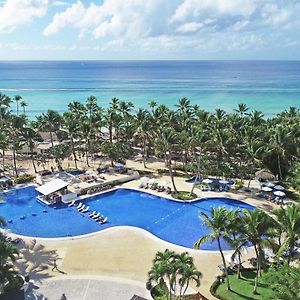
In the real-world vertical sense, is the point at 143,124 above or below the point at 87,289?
above

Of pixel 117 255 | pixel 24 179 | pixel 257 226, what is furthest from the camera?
pixel 24 179

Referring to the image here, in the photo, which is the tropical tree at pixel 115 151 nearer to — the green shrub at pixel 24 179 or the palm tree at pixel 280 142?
the green shrub at pixel 24 179

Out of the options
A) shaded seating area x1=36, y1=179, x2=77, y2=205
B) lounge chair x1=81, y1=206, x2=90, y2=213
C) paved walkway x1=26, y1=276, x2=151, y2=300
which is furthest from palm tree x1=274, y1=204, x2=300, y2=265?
shaded seating area x1=36, y1=179, x2=77, y2=205

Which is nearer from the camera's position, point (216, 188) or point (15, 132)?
point (216, 188)

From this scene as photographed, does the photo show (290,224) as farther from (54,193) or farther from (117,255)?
(54,193)

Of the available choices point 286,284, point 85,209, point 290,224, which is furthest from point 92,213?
point 286,284

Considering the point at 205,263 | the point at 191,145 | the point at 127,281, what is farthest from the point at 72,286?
the point at 191,145
